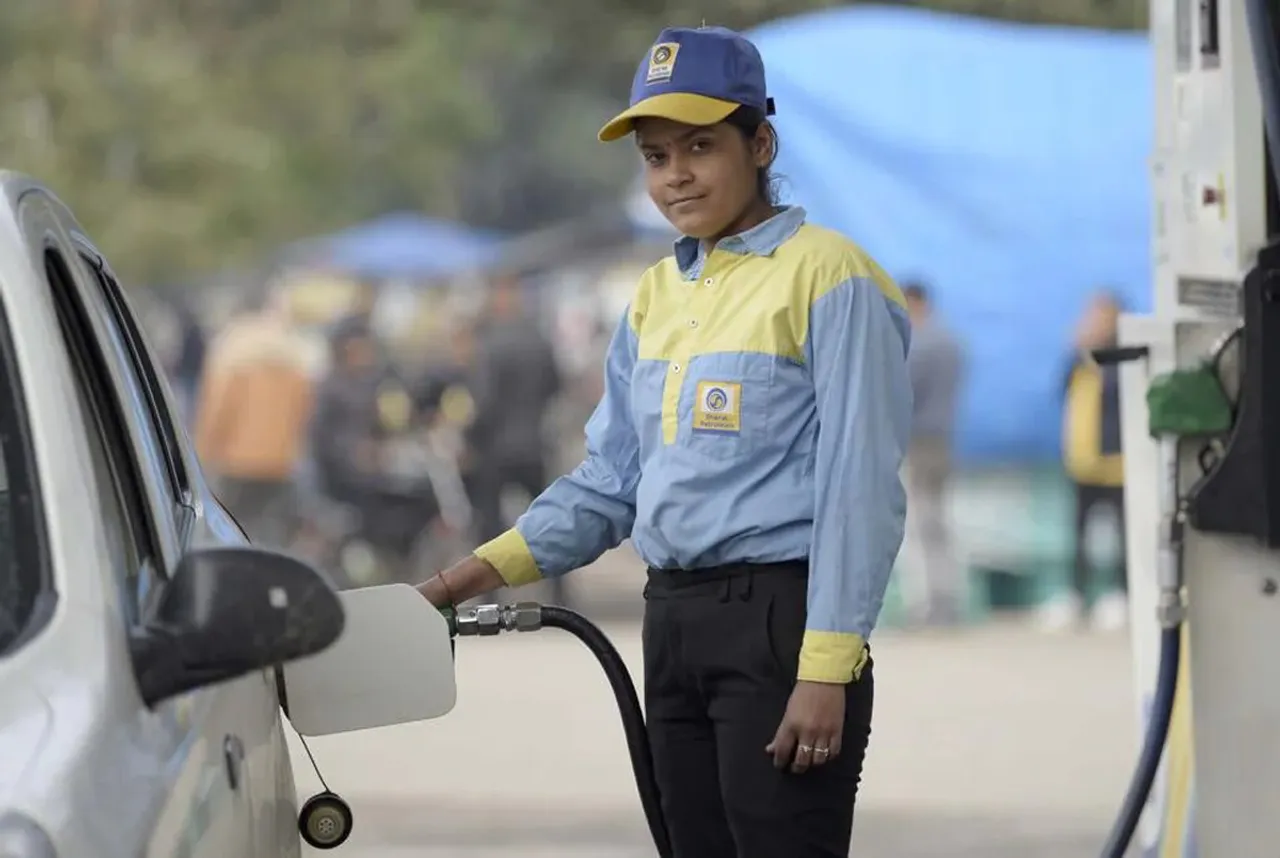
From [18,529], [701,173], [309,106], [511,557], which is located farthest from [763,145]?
[309,106]

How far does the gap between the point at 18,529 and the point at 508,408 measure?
1386cm

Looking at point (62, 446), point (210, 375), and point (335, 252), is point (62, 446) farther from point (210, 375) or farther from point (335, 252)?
point (335, 252)

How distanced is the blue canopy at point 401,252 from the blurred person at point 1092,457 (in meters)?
6.57

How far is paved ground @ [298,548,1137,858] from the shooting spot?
9.09m

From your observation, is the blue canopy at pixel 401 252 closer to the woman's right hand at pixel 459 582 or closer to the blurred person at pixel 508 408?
the blurred person at pixel 508 408

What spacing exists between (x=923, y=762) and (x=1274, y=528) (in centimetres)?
589

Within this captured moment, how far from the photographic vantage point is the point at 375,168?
28594 millimetres

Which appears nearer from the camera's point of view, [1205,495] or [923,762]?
[1205,495]

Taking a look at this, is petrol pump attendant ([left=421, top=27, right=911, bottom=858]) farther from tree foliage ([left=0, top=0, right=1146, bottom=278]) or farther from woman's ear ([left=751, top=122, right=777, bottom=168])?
tree foliage ([left=0, top=0, right=1146, bottom=278])

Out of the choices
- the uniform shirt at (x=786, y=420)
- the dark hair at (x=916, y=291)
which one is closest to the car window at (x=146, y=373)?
the uniform shirt at (x=786, y=420)

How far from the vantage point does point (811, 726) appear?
397cm

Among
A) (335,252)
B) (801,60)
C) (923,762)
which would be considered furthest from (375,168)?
(923,762)

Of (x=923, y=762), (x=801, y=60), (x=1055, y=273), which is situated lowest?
(x=923, y=762)

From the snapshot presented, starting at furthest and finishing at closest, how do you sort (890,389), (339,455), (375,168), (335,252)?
1. (375,168)
2. (335,252)
3. (339,455)
4. (890,389)
